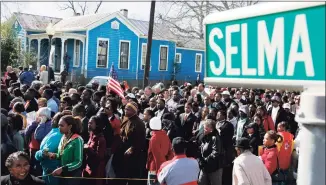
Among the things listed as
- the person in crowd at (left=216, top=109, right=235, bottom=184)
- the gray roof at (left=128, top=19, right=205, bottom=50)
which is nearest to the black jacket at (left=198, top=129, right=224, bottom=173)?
the person in crowd at (left=216, top=109, right=235, bottom=184)

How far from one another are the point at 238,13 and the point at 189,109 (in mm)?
8900

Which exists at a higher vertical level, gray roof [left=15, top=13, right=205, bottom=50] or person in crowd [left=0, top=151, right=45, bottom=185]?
gray roof [left=15, top=13, right=205, bottom=50]

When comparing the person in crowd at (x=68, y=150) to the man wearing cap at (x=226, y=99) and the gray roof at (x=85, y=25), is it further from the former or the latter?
the gray roof at (x=85, y=25)

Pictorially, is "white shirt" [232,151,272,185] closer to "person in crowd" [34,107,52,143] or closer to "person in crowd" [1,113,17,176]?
"person in crowd" [1,113,17,176]

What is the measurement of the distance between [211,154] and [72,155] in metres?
2.30

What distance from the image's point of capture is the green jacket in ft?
21.0

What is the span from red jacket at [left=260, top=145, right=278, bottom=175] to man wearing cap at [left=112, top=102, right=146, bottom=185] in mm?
2059

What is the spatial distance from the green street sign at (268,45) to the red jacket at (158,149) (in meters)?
6.05

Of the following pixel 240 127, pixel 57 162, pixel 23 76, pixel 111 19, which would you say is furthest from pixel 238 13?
pixel 111 19

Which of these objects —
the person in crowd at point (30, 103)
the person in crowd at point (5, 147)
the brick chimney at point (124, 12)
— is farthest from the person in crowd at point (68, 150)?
the brick chimney at point (124, 12)

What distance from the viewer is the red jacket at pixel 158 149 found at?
7543 millimetres

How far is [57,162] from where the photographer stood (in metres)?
6.59

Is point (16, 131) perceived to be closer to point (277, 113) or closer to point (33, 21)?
point (277, 113)

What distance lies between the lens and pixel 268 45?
133 cm
